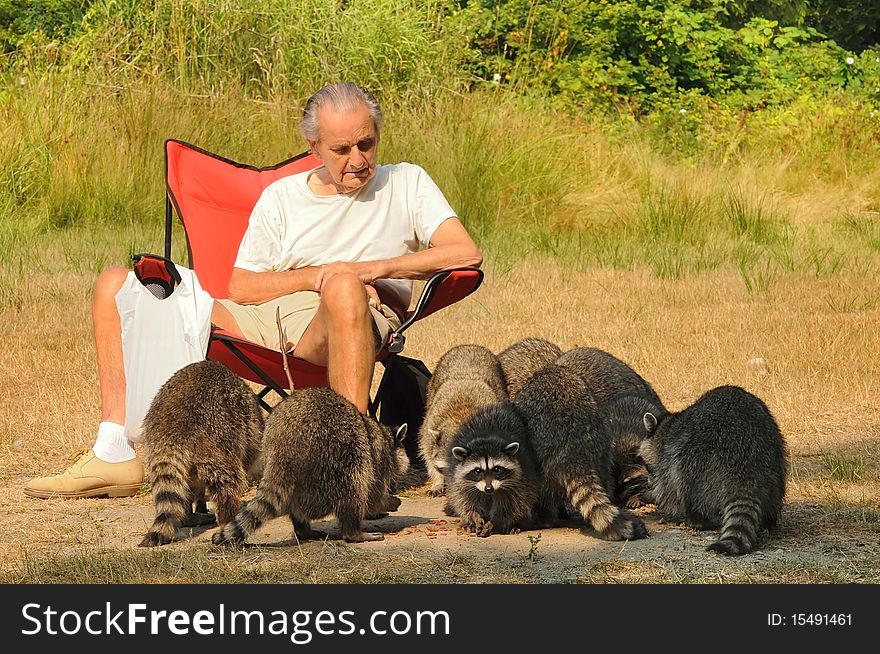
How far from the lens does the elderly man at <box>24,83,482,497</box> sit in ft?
17.6

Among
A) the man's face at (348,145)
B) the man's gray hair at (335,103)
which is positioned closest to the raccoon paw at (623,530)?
the man's face at (348,145)

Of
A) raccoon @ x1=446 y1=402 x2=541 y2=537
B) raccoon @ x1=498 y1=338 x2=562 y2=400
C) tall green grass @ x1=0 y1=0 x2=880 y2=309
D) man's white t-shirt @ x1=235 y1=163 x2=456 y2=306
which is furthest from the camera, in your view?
tall green grass @ x1=0 y1=0 x2=880 y2=309

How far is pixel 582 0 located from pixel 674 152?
2953 millimetres

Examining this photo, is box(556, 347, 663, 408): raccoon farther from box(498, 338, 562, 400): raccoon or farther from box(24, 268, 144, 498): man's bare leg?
box(24, 268, 144, 498): man's bare leg

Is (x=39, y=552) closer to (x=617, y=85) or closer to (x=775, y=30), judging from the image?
(x=617, y=85)

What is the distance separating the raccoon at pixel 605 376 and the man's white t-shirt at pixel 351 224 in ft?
3.04

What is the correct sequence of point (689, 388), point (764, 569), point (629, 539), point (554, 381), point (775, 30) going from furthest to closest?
point (775, 30) < point (689, 388) < point (554, 381) < point (629, 539) < point (764, 569)

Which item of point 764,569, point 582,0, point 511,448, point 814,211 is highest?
point 582,0

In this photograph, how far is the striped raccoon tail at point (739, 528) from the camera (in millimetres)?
4324

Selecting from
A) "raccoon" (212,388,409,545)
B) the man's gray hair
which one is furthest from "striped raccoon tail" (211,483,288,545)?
the man's gray hair

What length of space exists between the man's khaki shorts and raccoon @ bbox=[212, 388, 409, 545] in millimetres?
759

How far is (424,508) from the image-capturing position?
5383 millimetres

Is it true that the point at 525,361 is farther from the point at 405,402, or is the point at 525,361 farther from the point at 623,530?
the point at 623,530

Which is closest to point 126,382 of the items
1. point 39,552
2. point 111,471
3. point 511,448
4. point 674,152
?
point 111,471
